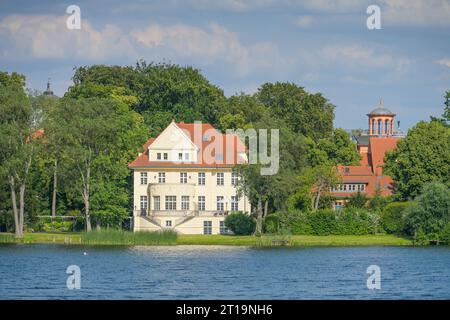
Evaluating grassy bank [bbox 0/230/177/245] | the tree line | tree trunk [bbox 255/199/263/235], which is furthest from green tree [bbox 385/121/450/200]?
grassy bank [bbox 0/230/177/245]

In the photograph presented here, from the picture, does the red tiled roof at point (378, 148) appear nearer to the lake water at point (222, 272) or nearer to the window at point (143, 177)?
the window at point (143, 177)

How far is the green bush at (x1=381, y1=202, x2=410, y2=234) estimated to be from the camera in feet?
290

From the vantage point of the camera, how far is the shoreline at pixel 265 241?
84.6 meters

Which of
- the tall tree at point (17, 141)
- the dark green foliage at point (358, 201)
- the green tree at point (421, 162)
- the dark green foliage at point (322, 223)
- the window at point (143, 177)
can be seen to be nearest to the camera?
the tall tree at point (17, 141)

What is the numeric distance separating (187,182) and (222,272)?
31167 millimetres

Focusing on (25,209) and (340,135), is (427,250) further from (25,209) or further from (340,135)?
(340,135)

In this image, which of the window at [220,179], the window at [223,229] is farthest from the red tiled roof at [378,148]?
the window at [223,229]

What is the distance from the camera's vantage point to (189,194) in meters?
95.7

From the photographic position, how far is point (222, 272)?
66062 mm

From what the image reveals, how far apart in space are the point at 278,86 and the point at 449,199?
4413 cm

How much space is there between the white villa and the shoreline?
6212 millimetres

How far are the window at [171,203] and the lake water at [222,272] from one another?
1171cm
